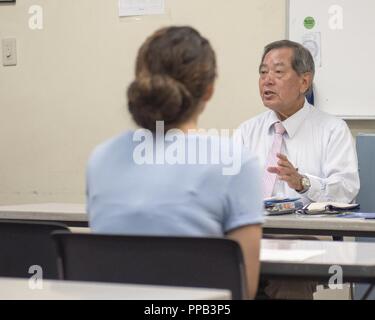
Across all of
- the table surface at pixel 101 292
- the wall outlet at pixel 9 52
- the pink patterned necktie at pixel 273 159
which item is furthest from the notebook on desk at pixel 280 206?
the wall outlet at pixel 9 52

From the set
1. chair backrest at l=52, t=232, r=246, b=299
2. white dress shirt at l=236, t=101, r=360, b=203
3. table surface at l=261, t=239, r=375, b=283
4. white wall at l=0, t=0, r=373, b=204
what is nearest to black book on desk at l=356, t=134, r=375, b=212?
white dress shirt at l=236, t=101, r=360, b=203

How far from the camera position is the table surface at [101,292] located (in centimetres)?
125

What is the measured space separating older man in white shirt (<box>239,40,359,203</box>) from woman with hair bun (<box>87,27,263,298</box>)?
1559 mm

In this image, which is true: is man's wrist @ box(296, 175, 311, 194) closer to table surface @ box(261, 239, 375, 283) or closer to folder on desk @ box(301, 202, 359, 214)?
folder on desk @ box(301, 202, 359, 214)

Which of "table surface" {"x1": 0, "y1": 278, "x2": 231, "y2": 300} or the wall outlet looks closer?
"table surface" {"x1": 0, "y1": 278, "x2": 231, "y2": 300}

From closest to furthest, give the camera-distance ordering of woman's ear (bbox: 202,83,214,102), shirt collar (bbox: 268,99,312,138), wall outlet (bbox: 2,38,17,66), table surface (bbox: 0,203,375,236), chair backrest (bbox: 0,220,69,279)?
woman's ear (bbox: 202,83,214,102) < chair backrest (bbox: 0,220,69,279) < table surface (bbox: 0,203,375,236) < shirt collar (bbox: 268,99,312,138) < wall outlet (bbox: 2,38,17,66)

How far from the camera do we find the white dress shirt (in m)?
3.40

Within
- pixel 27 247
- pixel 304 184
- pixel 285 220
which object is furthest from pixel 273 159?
pixel 27 247

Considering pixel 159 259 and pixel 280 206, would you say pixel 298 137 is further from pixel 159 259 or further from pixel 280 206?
pixel 159 259

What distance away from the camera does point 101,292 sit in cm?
132

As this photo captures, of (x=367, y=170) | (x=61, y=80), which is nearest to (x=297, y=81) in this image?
(x=367, y=170)

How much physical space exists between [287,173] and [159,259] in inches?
64.5

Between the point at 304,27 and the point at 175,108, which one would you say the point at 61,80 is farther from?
the point at 175,108
